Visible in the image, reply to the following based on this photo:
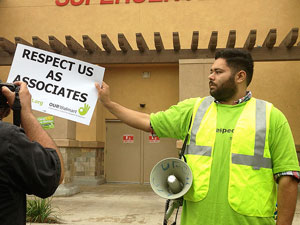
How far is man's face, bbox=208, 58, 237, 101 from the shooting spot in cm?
231

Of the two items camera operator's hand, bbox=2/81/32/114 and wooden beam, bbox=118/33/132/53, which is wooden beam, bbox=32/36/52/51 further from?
camera operator's hand, bbox=2/81/32/114

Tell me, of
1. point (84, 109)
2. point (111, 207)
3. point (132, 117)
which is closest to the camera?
point (132, 117)

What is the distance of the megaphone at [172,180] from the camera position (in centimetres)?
217

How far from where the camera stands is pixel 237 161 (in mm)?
2102

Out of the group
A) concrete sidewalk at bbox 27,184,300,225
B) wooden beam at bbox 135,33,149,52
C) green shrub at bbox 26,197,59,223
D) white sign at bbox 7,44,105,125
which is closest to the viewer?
white sign at bbox 7,44,105,125

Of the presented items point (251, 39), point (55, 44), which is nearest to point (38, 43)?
point (55, 44)

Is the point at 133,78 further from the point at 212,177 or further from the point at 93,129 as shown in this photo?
the point at 212,177

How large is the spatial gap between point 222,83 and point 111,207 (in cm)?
602

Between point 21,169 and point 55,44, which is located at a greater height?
point 55,44

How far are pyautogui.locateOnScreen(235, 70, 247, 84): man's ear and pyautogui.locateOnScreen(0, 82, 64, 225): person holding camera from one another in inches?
50.4

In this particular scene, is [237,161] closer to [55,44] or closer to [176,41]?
[176,41]

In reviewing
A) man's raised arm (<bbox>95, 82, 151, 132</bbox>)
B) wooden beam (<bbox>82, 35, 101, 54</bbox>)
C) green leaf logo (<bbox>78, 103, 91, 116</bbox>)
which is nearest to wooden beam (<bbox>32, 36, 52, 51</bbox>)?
wooden beam (<bbox>82, 35, 101, 54</bbox>)

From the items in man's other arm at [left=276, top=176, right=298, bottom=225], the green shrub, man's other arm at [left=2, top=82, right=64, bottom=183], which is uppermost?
man's other arm at [left=2, top=82, right=64, bottom=183]

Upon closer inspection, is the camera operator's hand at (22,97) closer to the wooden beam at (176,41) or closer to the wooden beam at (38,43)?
the wooden beam at (176,41)
